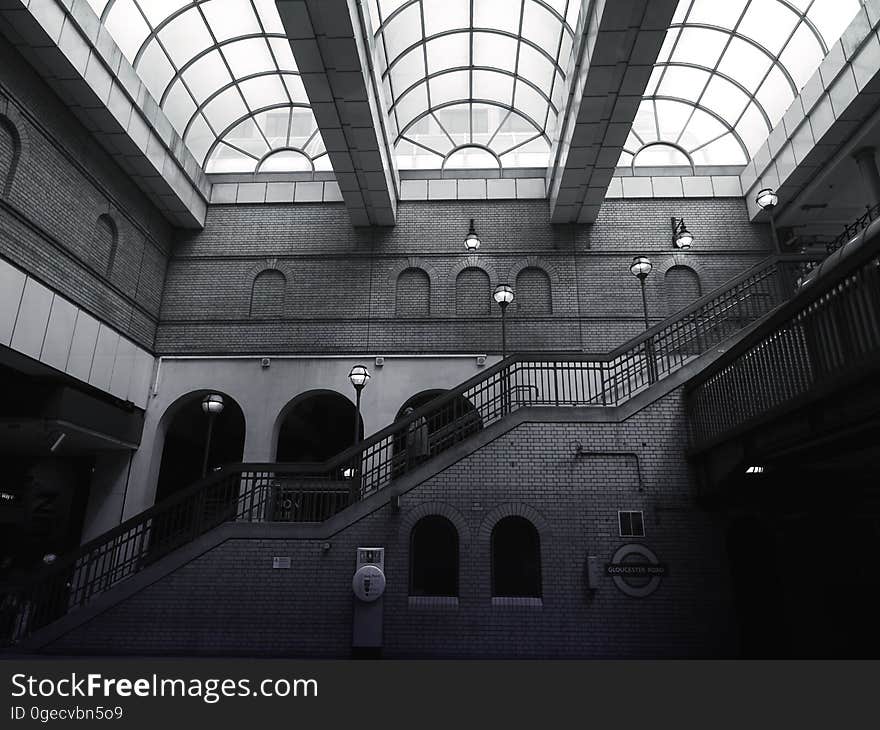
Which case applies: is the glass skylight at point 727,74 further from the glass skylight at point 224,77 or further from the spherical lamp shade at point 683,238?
the glass skylight at point 224,77

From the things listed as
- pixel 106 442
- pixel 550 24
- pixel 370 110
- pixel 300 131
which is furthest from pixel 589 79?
pixel 106 442

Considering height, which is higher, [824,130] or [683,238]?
[824,130]

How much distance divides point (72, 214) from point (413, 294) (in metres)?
8.38

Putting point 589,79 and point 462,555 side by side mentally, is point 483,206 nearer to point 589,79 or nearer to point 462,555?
point 589,79

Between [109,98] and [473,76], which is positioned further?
[473,76]

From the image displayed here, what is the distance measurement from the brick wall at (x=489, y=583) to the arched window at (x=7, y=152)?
8.20 meters

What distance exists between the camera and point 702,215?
16.6 meters

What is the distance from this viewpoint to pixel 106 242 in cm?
→ 1397

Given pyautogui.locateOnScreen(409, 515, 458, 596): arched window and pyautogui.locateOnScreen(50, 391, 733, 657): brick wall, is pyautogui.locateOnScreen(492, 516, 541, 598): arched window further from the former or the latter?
pyautogui.locateOnScreen(50, 391, 733, 657): brick wall

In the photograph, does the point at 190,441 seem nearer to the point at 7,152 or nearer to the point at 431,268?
the point at 431,268

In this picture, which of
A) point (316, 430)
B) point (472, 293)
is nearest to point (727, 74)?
point (472, 293)

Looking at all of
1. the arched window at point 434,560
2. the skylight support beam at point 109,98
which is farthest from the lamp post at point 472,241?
the skylight support beam at point 109,98

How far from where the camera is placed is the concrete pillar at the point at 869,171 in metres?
12.8
